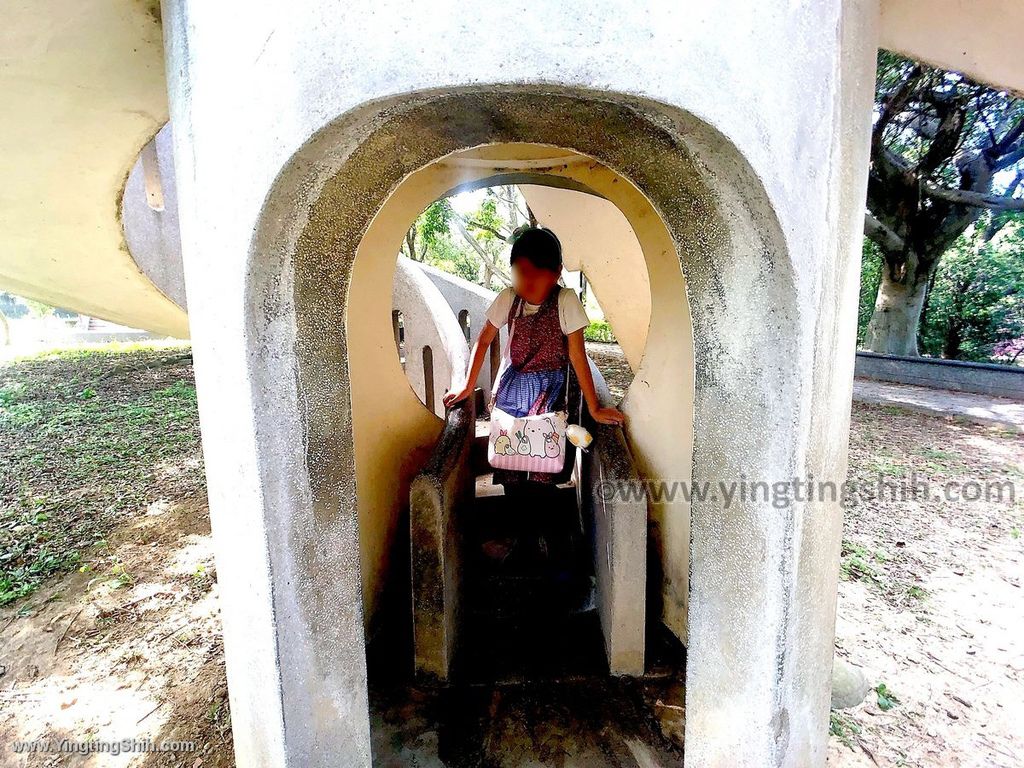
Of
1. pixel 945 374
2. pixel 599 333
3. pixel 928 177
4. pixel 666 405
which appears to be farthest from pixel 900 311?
pixel 666 405

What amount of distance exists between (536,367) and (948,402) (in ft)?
31.7

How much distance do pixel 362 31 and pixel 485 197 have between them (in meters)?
18.5

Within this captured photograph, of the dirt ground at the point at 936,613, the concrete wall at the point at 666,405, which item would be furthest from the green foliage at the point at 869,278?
the concrete wall at the point at 666,405

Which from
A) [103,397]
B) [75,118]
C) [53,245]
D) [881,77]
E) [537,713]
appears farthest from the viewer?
[881,77]

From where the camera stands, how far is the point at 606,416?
11.6ft

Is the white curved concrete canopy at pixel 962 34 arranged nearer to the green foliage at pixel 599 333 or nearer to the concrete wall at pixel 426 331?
the concrete wall at pixel 426 331

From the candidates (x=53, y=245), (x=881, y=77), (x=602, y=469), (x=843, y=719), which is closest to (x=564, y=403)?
(x=602, y=469)

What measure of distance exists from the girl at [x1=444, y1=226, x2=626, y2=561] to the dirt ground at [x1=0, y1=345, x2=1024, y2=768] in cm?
214

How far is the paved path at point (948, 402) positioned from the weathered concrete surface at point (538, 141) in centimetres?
877

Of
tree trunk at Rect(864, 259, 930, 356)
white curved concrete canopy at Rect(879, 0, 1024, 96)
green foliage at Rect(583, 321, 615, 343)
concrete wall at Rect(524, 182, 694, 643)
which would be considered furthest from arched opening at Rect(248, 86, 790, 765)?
green foliage at Rect(583, 321, 615, 343)

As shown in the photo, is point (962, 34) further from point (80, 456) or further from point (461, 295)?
point (80, 456)

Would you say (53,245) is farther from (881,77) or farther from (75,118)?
(881,77)

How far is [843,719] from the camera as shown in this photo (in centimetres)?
293

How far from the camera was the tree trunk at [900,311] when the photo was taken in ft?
40.5
